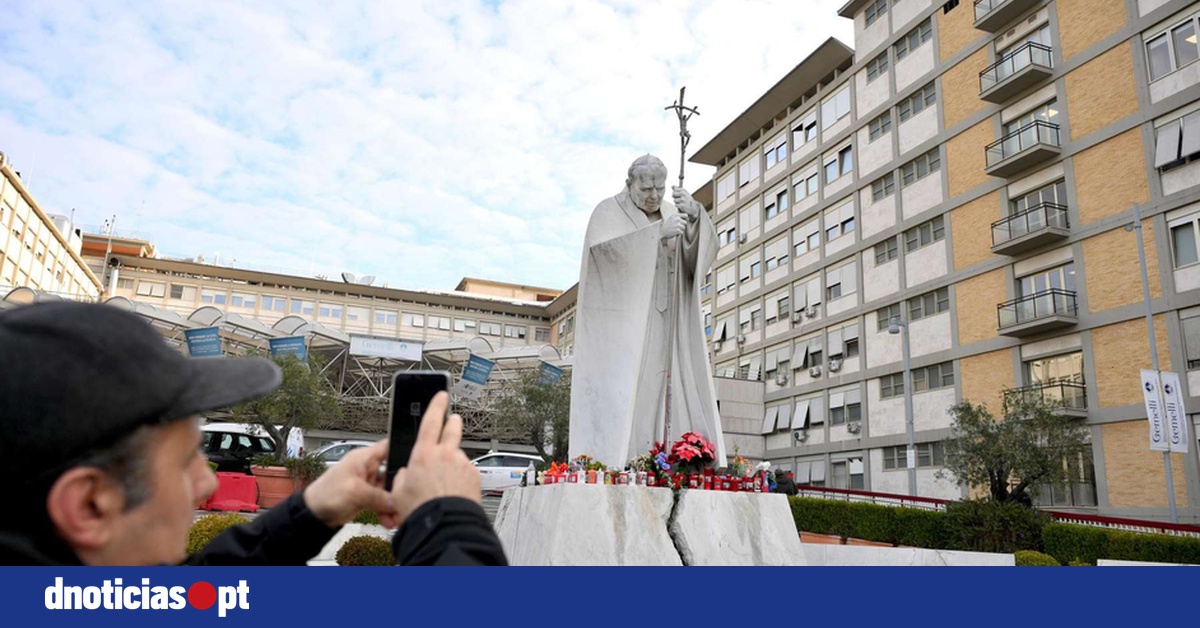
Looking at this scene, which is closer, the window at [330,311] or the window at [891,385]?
the window at [891,385]

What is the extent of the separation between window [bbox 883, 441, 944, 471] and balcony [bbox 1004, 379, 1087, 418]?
5.05 meters

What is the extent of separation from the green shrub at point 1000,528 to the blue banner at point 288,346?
25295mm

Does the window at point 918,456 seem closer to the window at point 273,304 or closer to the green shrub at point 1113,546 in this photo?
the green shrub at point 1113,546

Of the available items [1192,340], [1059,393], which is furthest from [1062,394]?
[1192,340]

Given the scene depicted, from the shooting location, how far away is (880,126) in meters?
39.3

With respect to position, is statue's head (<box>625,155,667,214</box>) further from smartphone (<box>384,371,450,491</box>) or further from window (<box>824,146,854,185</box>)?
window (<box>824,146,854,185</box>)

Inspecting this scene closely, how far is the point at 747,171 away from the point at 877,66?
1177cm

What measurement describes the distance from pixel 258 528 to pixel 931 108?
125 ft

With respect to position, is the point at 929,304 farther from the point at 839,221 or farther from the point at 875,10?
the point at 875,10

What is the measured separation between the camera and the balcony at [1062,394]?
88.3ft

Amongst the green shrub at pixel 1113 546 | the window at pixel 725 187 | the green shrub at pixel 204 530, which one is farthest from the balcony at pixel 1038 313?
the green shrub at pixel 204 530

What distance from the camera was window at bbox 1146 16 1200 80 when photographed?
25234 mm

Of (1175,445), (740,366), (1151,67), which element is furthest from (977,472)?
(740,366)
